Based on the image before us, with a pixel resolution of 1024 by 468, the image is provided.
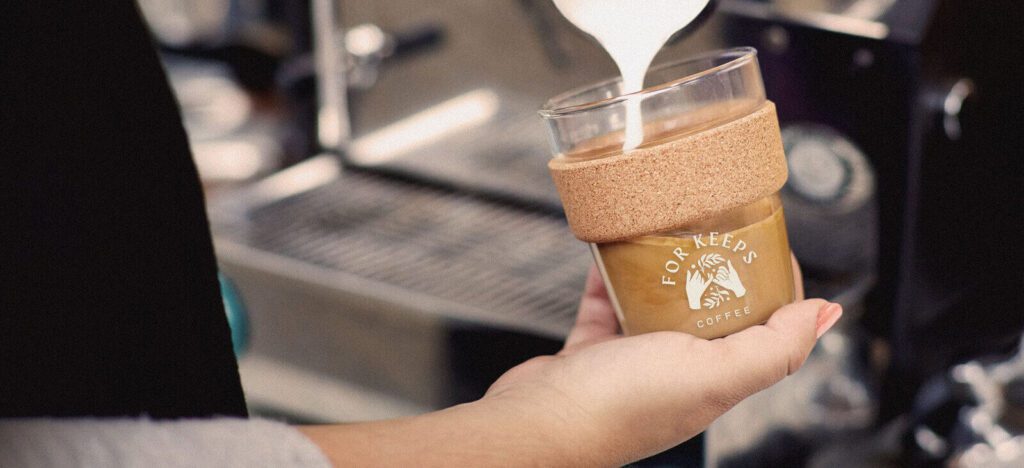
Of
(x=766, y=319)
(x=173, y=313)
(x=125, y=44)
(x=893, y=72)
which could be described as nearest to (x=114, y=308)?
(x=173, y=313)

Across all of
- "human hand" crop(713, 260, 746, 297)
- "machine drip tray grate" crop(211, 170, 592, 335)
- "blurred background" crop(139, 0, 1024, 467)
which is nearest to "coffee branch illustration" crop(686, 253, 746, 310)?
"human hand" crop(713, 260, 746, 297)

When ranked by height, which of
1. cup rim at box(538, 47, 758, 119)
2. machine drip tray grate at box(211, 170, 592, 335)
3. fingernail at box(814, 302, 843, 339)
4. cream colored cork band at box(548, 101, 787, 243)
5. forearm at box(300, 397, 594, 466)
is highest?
cup rim at box(538, 47, 758, 119)

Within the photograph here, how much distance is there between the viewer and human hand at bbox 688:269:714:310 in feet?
1.93

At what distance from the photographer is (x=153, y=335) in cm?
56

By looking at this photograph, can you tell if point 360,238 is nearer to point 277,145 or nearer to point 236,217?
point 236,217

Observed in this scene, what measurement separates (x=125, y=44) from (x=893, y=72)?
0.55 m

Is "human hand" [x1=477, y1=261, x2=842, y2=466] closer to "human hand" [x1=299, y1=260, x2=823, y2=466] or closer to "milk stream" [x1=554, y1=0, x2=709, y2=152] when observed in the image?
"human hand" [x1=299, y1=260, x2=823, y2=466]

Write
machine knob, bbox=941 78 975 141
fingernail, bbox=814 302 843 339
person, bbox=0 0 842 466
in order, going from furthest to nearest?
machine knob, bbox=941 78 975 141 → fingernail, bbox=814 302 843 339 → person, bbox=0 0 842 466

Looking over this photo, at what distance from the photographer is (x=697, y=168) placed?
1.84 ft

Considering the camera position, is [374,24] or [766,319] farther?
[374,24]

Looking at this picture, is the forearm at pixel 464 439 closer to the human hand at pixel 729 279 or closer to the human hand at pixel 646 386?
the human hand at pixel 646 386

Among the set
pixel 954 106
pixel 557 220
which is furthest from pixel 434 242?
pixel 954 106

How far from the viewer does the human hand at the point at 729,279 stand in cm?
59

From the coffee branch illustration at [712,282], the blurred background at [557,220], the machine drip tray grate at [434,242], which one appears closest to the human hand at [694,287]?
the coffee branch illustration at [712,282]
